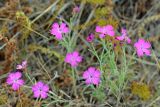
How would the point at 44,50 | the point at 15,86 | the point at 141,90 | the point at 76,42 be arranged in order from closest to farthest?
the point at 15,86
the point at 141,90
the point at 44,50
the point at 76,42

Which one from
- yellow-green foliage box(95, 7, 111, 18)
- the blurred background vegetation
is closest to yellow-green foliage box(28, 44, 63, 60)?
the blurred background vegetation

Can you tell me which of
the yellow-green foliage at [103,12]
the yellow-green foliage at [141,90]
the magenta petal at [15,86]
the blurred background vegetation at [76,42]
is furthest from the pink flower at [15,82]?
the yellow-green foliage at [103,12]

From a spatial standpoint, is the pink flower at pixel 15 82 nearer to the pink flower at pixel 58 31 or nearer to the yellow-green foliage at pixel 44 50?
the pink flower at pixel 58 31

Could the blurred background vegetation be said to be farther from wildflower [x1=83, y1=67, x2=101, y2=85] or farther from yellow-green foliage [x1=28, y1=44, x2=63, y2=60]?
wildflower [x1=83, y1=67, x2=101, y2=85]

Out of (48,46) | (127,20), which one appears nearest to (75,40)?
(48,46)

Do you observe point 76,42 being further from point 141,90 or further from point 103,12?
point 141,90

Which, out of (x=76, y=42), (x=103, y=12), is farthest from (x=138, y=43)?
(x=76, y=42)

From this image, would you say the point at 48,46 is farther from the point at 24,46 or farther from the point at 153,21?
the point at 153,21

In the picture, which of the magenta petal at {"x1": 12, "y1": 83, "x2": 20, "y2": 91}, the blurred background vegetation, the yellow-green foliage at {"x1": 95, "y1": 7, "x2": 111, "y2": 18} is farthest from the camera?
the yellow-green foliage at {"x1": 95, "y1": 7, "x2": 111, "y2": 18}

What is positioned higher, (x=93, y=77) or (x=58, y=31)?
(x=58, y=31)

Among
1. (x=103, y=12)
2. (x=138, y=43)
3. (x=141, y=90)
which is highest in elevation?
(x=103, y=12)

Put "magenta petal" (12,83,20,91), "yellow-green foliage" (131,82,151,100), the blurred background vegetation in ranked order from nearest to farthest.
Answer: "magenta petal" (12,83,20,91)
"yellow-green foliage" (131,82,151,100)
the blurred background vegetation
